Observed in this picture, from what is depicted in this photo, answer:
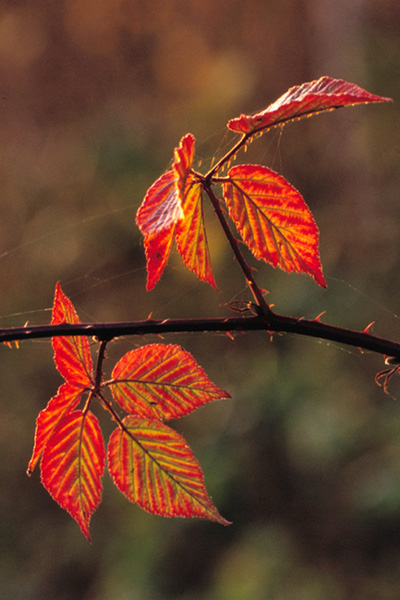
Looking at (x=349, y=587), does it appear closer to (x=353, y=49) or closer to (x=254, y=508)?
(x=254, y=508)

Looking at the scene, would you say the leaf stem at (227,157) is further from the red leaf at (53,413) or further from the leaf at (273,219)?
the red leaf at (53,413)

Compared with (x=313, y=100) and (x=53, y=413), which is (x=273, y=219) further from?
(x=53, y=413)

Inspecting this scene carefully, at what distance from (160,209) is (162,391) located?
15 cm

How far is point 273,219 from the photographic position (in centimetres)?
39

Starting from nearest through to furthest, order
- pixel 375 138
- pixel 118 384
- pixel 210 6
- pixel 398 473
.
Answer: pixel 118 384
pixel 398 473
pixel 375 138
pixel 210 6

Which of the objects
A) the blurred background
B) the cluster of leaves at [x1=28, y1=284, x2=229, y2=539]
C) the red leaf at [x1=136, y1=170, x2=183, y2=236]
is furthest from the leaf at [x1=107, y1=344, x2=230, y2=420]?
the blurred background

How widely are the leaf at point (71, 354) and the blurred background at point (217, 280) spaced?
0.90m

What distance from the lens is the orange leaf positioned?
39 cm

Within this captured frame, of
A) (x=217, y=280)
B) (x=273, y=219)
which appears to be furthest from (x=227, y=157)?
(x=217, y=280)

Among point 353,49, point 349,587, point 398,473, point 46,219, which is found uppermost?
point 353,49

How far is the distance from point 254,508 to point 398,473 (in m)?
0.60

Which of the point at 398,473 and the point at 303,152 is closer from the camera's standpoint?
the point at 398,473

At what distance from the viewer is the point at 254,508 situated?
83.8 inches

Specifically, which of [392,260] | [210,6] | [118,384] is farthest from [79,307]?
[118,384]
